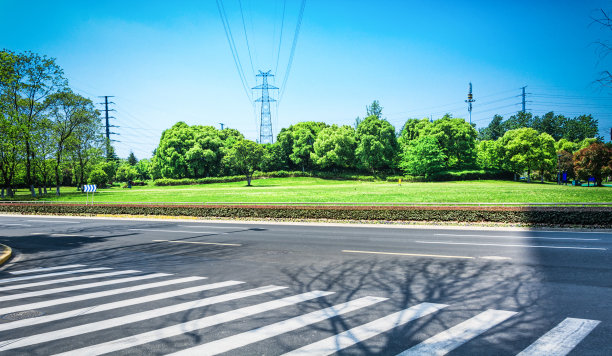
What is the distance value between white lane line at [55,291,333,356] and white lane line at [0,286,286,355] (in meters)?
0.70

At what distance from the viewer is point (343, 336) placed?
5.08 meters

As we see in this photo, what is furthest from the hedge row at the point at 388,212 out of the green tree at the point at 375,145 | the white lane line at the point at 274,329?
the green tree at the point at 375,145

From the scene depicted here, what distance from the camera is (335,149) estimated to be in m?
78.1

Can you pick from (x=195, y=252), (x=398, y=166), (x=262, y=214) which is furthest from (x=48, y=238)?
(x=398, y=166)

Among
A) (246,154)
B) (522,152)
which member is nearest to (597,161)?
(522,152)

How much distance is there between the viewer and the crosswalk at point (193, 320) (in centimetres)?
482

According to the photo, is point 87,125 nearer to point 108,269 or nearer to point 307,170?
point 307,170

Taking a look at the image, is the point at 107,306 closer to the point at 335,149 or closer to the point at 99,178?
the point at 335,149

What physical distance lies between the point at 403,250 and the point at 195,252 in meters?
7.35

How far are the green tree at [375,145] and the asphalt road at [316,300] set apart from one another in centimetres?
6204

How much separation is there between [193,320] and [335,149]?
73275 millimetres

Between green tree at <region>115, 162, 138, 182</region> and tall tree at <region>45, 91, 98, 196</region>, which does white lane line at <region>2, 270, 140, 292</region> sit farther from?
green tree at <region>115, 162, 138, 182</region>

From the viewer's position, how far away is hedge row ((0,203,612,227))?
1806 centimetres

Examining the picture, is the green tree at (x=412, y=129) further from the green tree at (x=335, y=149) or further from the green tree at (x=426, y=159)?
the green tree at (x=426, y=159)
